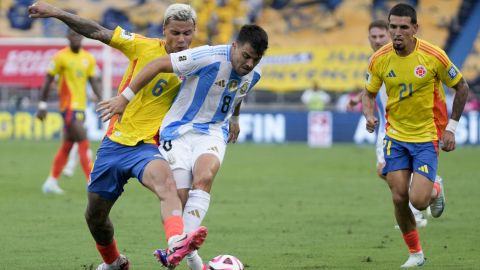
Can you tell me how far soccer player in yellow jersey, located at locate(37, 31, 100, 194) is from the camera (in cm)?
1628

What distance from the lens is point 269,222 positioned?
1296 centimetres

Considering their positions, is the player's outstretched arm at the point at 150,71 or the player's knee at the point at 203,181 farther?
the player's knee at the point at 203,181

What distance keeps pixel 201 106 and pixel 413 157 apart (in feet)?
7.53

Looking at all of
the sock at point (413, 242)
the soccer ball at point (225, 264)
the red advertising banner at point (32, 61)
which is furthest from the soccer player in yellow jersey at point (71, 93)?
the red advertising banner at point (32, 61)

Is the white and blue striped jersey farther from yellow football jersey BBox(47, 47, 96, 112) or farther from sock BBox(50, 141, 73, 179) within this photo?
yellow football jersey BBox(47, 47, 96, 112)

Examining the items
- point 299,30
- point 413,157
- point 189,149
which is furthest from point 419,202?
point 299,30

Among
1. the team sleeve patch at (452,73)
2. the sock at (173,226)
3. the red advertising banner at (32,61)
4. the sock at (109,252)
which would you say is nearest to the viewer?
the sock at (173,226)

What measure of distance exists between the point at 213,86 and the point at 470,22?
2793 centimetres

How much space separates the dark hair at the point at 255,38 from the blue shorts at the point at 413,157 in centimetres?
214

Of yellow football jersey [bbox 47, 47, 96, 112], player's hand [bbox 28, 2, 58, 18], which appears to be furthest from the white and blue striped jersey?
yellow football jersey [bbox 47, 47, 96, 112]

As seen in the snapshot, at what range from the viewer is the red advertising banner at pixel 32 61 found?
97.6 feet

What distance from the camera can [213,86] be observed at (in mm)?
8523

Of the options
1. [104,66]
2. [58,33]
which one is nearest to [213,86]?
[104,66]

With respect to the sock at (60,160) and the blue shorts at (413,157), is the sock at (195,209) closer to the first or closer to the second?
the blue shorts at (413,157)
